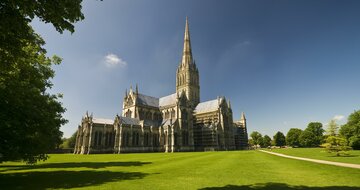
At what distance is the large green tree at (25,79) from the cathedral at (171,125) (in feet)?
137

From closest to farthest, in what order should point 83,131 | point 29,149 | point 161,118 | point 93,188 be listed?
1. point 93,188
2. point 29,149
3. point 83,131
4. point 161,118

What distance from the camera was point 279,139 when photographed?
12262 cm

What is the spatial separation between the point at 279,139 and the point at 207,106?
66272mm

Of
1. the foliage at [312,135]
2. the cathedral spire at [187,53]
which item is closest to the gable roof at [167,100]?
the cathedral spire at [187,53]

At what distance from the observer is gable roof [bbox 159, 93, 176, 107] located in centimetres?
7931

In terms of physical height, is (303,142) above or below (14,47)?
below

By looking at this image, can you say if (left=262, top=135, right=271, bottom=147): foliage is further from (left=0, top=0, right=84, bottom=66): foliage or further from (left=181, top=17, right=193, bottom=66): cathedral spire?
(left=0, top=0, right=84, bottom=66): foliage

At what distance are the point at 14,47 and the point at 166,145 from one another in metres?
60.1

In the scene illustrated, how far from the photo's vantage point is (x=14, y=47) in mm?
8477

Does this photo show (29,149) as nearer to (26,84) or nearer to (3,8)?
(26,84)

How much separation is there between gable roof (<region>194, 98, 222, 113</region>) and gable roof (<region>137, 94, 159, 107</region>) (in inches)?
667

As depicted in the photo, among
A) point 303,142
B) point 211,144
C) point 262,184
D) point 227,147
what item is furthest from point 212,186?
point 303,142

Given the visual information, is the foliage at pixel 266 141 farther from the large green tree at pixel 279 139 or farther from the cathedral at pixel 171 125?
the cathedral at pixel 171 125

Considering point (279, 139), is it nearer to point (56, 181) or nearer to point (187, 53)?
point (187, 53)
